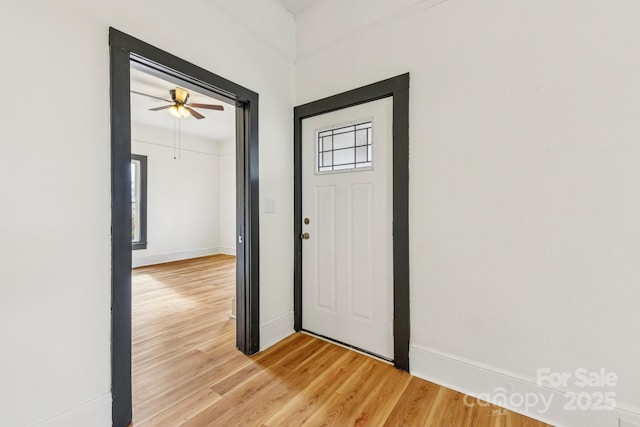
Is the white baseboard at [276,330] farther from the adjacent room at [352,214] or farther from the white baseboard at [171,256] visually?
the white baseboard at [171,256]

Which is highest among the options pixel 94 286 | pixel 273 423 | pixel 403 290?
pixel 94 286

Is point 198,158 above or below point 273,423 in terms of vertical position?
above

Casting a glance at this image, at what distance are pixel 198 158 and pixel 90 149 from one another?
17.3ft

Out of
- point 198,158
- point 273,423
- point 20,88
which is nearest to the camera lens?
point 20,88

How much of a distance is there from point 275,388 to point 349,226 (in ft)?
4.18

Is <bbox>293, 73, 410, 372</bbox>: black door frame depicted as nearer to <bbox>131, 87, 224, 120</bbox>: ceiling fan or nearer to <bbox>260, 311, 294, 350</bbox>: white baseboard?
<bbox>260, 311, 294, 350</bbox>: white baseboard

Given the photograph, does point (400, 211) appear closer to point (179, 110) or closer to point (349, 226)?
point (349, 226)

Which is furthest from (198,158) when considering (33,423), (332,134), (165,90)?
(33,423)

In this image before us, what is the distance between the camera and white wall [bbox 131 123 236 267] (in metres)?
5.51

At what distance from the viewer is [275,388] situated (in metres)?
1.76

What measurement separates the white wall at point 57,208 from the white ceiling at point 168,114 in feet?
6.03

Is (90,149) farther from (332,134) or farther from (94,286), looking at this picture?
(332,134)

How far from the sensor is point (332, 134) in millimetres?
2363

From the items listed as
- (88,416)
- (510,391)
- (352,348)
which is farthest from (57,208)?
(510,391)
